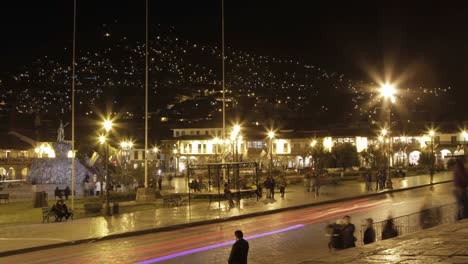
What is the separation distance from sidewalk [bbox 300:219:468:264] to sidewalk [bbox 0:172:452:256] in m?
11.8

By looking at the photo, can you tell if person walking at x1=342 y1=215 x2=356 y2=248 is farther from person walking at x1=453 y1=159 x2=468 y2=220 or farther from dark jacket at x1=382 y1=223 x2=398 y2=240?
person walking at x1=453 y1=159 x2=468 y2=220

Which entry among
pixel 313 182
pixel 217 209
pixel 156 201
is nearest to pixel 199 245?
pixel 217 209

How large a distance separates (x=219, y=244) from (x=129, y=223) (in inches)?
302

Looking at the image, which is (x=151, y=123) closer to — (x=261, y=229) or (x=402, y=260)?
(x=261, y=229)

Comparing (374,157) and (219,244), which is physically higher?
(374,157)

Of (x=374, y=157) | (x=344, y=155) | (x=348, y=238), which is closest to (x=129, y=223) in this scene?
(x=348, y=238)

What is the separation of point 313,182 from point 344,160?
44408mm

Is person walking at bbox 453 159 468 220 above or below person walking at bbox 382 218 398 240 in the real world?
above

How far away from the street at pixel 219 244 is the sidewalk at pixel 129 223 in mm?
814

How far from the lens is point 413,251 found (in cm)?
1199

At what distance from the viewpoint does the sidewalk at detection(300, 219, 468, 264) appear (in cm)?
1095

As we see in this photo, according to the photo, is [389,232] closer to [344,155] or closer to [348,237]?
[348,237]

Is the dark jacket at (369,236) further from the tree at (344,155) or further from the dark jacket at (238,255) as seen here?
the tree at (344,155)

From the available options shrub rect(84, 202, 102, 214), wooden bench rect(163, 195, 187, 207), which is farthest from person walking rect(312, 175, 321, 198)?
shrub rect(84, 202, 102, 214)
